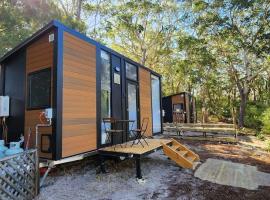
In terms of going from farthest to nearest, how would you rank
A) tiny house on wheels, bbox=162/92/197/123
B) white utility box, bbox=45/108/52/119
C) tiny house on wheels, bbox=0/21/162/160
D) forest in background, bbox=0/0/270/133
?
tiny house on wheels, bbox=162/92/197/123
forest in background, bbox=0/0/270/133
tiny house on wheels, bbox=0/21/162/160
white utility box, bbox=45/108/52/119

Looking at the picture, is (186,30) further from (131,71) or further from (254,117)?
(131,71)

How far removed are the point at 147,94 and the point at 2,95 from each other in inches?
179

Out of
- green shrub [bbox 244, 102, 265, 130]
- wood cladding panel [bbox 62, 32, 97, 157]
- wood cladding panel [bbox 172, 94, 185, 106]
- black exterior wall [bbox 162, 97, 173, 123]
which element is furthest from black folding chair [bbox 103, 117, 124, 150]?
black exterior wall [bbox 162, 97, 173, 123]

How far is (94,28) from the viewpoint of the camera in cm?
1686

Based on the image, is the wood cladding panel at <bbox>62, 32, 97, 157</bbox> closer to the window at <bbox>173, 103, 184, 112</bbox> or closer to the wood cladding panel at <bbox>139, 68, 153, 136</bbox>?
the wood cladding panel at <bbox>139, 68, 153, 136</bbox>

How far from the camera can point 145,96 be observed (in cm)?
790

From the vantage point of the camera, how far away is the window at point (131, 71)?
6855mm

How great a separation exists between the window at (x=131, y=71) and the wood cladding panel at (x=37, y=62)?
8.85ft

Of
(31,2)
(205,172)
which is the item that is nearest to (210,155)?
(205,172)

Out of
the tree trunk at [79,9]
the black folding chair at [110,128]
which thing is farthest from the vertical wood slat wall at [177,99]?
the black folding chair at [110,128]

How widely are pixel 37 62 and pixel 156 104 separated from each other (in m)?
5.29

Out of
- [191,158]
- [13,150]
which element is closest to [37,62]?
[13,150]

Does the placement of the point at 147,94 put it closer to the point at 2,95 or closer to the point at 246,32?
the point at 2,95

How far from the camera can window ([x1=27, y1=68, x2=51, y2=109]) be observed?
4559 mm
